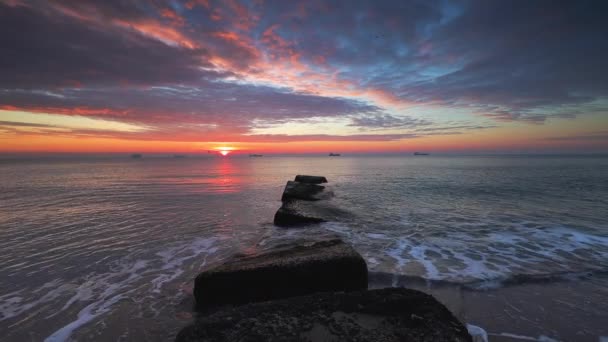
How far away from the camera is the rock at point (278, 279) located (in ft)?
14.8

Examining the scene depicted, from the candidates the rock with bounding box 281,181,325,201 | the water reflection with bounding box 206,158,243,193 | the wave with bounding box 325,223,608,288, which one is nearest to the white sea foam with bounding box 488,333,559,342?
the wave with bounding box 325,223,608,288

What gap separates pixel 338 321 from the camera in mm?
3207

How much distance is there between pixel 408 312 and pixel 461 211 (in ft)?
42.2

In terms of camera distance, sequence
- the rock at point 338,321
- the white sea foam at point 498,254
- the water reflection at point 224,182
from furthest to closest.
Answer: the water reflection at point 224,182 < the white sea foam at point 498,254 < the rock at point 338,321

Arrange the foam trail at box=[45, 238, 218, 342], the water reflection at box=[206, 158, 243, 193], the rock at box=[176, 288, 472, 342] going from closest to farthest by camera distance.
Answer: the rock at box=[176, 288, 472, 342] → the foam trail at box=[45, 238, 218, 342] → the water reflection at box=[206, 158, 243, 193]

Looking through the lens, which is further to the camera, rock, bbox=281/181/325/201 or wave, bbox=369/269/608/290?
rock, bbox=281/181/325/201

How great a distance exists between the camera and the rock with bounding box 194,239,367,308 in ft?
14.8

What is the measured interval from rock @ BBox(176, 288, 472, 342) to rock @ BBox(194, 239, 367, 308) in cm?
87

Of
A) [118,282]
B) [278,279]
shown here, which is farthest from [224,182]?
[278,279]

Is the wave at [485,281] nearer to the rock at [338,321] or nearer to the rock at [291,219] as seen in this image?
the rock at [338,321]

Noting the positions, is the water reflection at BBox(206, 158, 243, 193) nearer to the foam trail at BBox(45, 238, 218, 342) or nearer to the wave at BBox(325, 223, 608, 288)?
the foam trail at BBox(45, 238, 218, 342)

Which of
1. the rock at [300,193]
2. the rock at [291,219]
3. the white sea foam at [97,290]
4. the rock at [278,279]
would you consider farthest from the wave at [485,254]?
the rock at [300,193]

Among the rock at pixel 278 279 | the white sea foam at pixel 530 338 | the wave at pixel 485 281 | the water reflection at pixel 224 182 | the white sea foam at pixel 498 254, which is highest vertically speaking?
the rock at pixel 278 279

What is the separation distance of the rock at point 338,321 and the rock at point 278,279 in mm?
869
